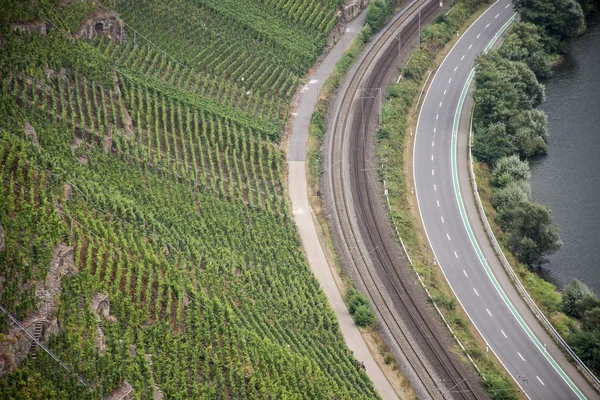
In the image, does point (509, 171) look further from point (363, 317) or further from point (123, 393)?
point (123, 393)

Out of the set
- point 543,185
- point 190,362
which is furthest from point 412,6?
point 190,362

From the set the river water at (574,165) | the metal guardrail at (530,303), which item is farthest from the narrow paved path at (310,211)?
the river water at (574,165)

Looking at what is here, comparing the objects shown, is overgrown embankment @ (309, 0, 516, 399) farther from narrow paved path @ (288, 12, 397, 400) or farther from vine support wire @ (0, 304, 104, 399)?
vine support wire @ (0, 304, 104, 399)

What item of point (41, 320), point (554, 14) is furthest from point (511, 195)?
point (41, 320)

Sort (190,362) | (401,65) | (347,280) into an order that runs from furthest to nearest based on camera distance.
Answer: (401,65), (347,280), (190,362)

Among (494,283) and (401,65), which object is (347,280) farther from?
(401,65)

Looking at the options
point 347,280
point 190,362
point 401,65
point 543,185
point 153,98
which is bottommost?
point 190,362
